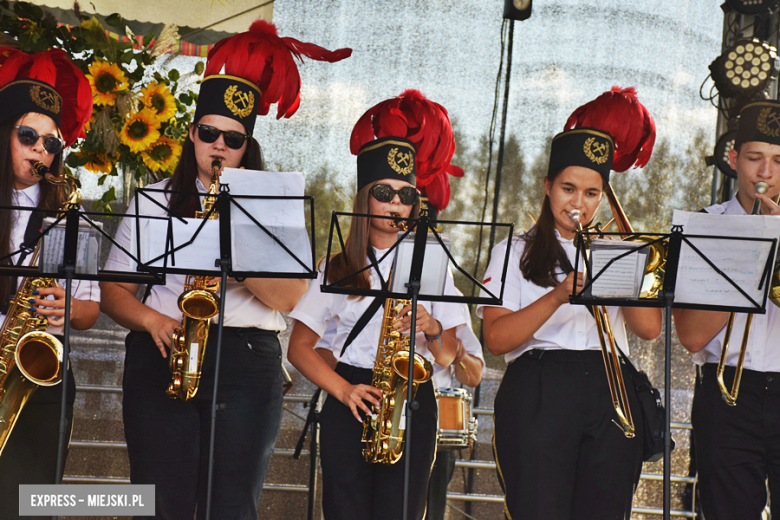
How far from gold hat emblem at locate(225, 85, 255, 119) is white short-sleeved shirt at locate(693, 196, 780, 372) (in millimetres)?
1901

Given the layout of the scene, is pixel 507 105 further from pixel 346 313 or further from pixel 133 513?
pixel 133 513

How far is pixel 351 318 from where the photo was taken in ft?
9.74

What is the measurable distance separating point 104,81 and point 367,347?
1.81 meters

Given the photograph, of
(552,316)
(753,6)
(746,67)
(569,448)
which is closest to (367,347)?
(552,316)

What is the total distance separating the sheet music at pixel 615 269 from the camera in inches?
90.8

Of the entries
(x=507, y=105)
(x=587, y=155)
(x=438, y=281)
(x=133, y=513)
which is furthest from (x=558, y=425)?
(x=507, y=105)

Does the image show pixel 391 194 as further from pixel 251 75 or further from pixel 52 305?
pixel 52 305

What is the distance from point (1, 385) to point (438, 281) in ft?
5.45

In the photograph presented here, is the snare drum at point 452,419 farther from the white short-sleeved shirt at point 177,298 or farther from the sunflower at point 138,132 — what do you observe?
the sunflower at point 138,132

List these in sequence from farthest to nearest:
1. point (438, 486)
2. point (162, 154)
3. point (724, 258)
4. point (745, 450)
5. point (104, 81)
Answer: point (438, 486), point (162, 154), point (104, 81), point (745, 450), point (724, 258)

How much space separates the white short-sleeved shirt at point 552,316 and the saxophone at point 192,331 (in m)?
1.06

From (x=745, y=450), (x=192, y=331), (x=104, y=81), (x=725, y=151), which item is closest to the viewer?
(x=745, y=450)

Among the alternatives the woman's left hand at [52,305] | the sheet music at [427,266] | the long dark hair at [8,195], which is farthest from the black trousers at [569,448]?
the long dark hair at [8,195]

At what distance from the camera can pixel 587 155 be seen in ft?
10.1
